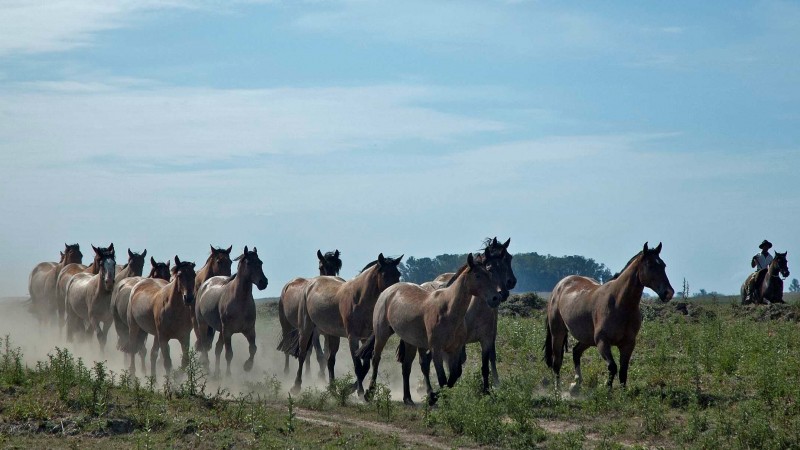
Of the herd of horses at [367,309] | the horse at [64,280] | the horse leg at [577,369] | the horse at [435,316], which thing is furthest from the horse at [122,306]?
the horse leg at [577,369]

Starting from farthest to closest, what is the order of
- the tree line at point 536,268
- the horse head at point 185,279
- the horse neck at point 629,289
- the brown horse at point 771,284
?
the tree line at point 536,268
the brown horse at point 771,284
the horse head at point 185,279
the horse neck at point 629,289

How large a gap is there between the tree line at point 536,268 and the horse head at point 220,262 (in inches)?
2566

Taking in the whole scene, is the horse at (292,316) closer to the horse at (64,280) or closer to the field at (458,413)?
the field at (458,413)

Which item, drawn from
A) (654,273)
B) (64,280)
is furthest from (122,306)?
(654,273)

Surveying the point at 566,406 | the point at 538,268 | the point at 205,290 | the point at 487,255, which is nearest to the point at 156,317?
the point at 205,290

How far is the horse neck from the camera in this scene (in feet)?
52.2

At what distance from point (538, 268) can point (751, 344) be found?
289 ft

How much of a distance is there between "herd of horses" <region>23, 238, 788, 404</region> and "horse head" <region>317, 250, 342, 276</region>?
28 millimetres

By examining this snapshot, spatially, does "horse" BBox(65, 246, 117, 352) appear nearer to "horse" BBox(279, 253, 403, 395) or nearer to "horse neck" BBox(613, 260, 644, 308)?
"horse" BBox(279, 253, 403, 395)

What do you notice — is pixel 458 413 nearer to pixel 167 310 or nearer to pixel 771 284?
pixel 167 310

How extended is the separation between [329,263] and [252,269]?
310 centimetres

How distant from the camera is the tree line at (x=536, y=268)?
92.1 m

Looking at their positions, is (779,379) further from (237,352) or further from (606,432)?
(237,352)

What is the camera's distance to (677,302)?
1234 inches
